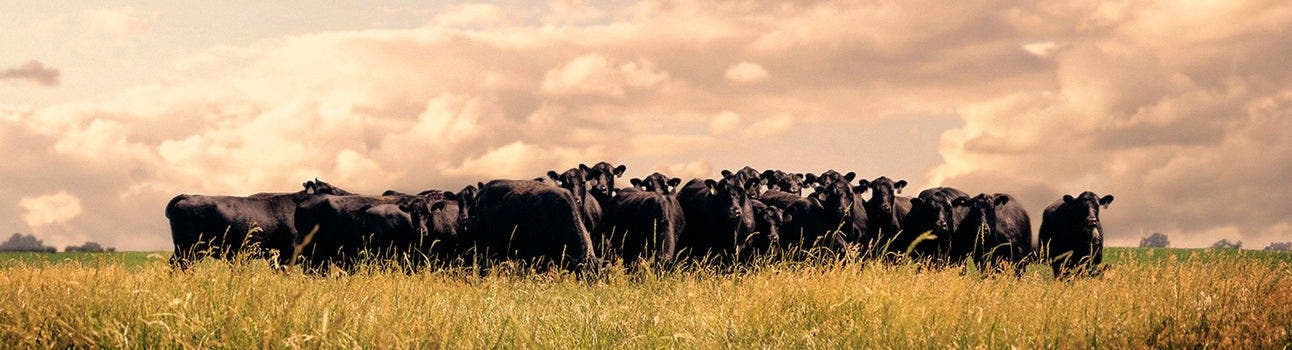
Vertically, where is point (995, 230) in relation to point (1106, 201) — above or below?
below

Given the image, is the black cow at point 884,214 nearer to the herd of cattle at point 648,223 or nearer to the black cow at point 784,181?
the herd of cattle at point 648,223

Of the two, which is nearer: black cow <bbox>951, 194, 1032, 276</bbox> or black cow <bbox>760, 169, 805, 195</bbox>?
black cow <bbox>951, 194, 1032, 276</bbox>

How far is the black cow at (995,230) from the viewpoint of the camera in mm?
20688

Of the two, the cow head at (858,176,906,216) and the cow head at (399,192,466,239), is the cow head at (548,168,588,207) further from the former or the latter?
the cow head at (858,176,906,216)

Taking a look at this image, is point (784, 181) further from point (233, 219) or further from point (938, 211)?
point (233, 219)

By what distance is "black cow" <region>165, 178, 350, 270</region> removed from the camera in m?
23.2

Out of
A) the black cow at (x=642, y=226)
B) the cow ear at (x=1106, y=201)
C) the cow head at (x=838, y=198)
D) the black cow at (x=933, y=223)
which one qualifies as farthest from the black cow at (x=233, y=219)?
the cow ear at (x=1106, y=201)

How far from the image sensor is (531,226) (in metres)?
18.0

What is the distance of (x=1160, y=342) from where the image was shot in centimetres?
862

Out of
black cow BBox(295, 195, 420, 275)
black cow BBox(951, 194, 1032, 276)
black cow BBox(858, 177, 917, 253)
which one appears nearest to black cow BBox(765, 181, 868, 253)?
black cow BBox(858, 177, 917, 253)

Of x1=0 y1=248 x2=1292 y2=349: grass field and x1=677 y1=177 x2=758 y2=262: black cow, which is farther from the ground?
x1=677 y1=177 x2=758 y2=262: black cow

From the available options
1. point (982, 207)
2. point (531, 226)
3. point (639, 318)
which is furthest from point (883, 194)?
point (639, 318)

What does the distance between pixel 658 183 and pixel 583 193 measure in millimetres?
2779

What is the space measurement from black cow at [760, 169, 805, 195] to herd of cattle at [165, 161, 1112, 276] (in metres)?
1.28
